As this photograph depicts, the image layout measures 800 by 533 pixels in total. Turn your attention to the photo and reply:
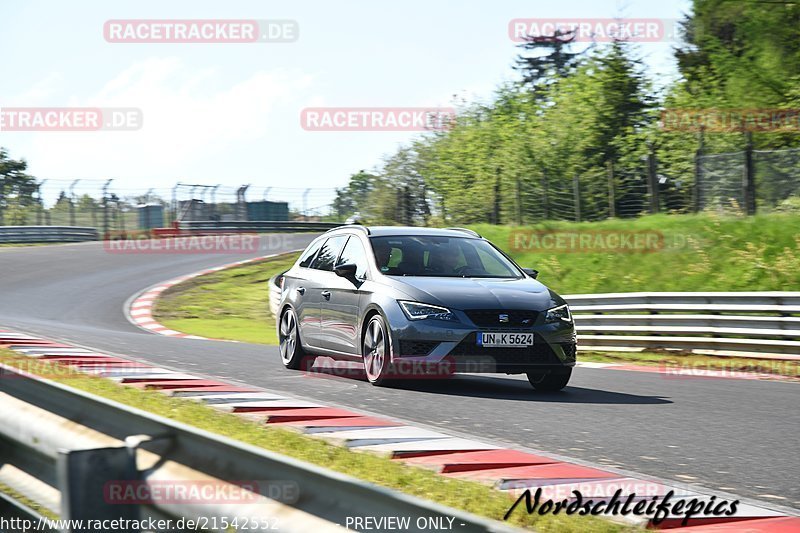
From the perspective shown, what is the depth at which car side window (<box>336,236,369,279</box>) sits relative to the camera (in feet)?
34.5

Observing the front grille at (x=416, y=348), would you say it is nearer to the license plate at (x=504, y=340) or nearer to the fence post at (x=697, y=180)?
the license plate at (x=504, y=340)

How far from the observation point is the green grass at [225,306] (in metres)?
20.8

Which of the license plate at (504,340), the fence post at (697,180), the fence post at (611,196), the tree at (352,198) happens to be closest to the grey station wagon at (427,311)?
the license plate at (504,340)

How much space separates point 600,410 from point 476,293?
159cm

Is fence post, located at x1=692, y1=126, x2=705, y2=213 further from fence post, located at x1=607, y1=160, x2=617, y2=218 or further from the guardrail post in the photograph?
the guardrail post

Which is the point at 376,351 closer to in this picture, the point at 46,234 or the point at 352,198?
the point at 46,234

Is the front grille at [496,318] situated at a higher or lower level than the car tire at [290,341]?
higher

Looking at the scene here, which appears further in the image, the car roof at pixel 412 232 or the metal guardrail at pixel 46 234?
the metal guardrail at pixel 46 234

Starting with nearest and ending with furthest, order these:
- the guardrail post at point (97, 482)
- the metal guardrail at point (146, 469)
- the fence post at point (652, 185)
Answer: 1. the metal guardrail at point (146, 469)
2. the guardrail post at point (97, 482)
3. the fence post at point (652, 185)

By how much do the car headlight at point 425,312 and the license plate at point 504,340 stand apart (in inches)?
12.5

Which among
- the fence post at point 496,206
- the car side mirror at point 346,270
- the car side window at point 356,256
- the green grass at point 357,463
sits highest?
the fence post at point 496,206

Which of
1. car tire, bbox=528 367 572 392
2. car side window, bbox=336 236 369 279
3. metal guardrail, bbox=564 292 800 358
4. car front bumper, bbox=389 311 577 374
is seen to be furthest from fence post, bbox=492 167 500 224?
car front bumper, bbox=389 311 577 374

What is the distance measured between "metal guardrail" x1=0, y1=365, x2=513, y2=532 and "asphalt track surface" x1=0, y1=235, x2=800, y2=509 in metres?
3.20

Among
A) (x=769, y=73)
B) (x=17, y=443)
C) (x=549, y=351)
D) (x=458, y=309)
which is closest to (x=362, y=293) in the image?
(x=458, y=309)
